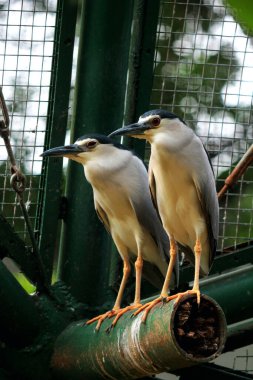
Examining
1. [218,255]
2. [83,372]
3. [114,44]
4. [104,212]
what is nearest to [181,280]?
[218,255]

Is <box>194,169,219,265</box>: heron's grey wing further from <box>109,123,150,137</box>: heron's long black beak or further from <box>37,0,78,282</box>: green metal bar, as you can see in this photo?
<box>37,0,78,282</box>: green metal bar

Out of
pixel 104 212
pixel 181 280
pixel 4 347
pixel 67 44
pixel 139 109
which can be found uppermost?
pixel 67 44

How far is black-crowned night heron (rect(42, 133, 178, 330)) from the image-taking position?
13.6 ft

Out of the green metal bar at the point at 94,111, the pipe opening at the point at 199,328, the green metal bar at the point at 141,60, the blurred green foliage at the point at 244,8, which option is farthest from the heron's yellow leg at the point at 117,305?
the blurred green foliage at the point at 244,8

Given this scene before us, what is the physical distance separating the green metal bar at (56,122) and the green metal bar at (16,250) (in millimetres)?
200

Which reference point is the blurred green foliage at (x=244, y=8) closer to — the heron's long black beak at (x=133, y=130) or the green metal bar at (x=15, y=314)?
the heron's long black beak at (x=133, y=130)

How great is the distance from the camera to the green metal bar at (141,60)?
4.54 metres

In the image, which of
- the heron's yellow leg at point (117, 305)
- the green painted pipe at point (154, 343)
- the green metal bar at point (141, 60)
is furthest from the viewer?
the green metal bar at point (141, 60)

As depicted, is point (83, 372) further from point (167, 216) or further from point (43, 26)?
point (43, 26)

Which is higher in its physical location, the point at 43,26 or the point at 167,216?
the point at 43,26

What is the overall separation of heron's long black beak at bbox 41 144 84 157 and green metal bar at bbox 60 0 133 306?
0.41 m

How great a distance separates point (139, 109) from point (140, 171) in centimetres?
49

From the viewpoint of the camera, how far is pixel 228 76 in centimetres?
484

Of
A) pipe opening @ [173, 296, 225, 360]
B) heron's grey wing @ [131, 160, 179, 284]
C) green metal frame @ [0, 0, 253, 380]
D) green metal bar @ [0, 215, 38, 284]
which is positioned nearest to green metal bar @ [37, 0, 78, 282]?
green metal frame @ [0, 0, 253, 380]
